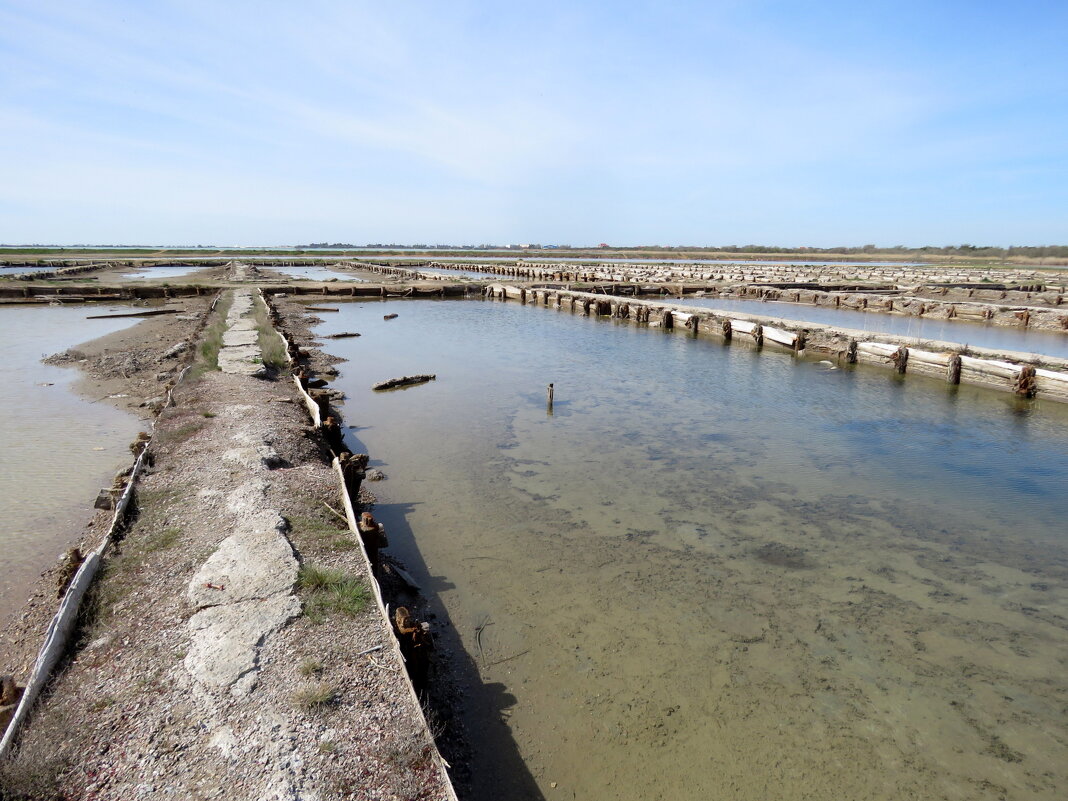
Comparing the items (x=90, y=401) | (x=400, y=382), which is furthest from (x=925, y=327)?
(x=90, y=401)

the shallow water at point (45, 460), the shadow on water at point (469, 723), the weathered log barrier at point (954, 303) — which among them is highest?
the weathered log barrier at point (954, 303)

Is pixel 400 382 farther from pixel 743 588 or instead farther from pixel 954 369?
pixel 954 369

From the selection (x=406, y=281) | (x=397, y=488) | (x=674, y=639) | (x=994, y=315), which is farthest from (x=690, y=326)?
(x=406, y=281)

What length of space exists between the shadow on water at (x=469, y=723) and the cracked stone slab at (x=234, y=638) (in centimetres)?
121

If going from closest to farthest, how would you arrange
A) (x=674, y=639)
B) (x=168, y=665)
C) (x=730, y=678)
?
(x=168, y=665) < (x=730, y=678) < (x=674, y=639)

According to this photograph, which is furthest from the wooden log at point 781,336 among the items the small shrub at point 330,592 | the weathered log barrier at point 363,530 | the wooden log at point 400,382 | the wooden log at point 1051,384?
the small shrub at point 330,592

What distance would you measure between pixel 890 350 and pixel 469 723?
17.4 meters

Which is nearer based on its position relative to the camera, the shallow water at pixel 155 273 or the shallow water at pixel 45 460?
the shallow water at pixel 45 460

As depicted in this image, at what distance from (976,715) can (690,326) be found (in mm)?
22229

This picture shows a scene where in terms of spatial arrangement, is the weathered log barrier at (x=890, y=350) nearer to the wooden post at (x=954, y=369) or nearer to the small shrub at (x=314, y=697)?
the wooden post at (x=954, y=369)

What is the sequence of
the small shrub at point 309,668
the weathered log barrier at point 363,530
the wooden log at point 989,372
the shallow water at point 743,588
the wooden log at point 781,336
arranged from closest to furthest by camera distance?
1. the weathered log barrier at point 363,530
2. the small shrub at point 309,668
3. the shallow water at point 743,588
4. the wooden log at point 989,372
5. the wooden log at point 781,336

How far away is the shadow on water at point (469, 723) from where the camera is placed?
12.6ft

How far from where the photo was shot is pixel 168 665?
13.3 ft

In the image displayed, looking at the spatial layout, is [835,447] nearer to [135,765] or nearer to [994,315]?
[135,765]
